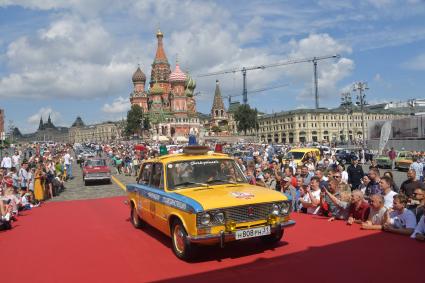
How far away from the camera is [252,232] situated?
22.7 feet

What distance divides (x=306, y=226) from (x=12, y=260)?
246 inches

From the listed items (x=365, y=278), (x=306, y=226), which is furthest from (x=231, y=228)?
(x=306, y=226)

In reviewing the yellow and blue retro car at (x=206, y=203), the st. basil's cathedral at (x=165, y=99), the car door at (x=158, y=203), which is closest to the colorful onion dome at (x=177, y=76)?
the st. basil's cathedral at (x=165, y=99)

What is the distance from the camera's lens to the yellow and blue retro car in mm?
6750

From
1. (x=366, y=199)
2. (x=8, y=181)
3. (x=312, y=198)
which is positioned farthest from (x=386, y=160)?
(x=8, y=181)

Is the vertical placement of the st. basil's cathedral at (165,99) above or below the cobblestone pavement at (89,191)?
above

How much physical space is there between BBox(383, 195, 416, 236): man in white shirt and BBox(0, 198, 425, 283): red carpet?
208 millimetres

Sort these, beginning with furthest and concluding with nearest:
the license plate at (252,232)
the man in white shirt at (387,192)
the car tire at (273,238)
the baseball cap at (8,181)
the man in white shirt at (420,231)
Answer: the baseball cap at (8,181) < the man in white shirt at (387,192) < the car tire at (273,238) < the man in white shirt at (420,231) < the license plate at (252,232)

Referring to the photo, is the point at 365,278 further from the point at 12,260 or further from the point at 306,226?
the point at 12,260

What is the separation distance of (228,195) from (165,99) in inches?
4494

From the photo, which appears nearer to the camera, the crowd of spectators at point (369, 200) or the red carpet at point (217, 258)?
the red carpet at point (217, 258)

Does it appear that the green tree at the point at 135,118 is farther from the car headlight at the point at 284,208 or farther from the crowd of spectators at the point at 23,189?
the car headlight at the point at 284,208

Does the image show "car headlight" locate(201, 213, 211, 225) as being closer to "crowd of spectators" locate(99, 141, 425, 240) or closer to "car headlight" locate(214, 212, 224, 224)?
"car headlight" locate(214, 212, 224, 224)

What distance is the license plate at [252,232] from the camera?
678 centimetres
